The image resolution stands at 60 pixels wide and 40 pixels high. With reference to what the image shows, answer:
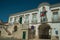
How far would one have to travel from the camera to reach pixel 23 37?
102 ft

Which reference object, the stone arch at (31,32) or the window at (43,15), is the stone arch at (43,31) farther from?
the stone arch at (31,32)

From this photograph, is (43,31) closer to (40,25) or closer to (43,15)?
(40,25)

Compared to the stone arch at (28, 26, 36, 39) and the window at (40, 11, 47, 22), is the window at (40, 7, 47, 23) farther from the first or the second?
the stone arch at (28, 26, 36, 39)

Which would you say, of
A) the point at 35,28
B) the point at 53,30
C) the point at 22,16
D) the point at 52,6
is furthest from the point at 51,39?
the point at 22,16

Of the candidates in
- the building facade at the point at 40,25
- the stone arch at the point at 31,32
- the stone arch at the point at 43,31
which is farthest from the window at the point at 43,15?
the stone arch at the point at 31,32

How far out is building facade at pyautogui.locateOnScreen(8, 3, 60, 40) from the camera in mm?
30709

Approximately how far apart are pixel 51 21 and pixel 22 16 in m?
12.6

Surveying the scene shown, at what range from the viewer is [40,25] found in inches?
1346

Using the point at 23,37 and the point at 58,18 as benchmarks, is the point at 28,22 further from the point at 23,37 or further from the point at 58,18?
the point at 58,18

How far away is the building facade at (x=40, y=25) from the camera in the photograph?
101 ft

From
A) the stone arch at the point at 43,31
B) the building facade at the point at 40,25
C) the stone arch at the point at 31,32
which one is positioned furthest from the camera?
the stone arch at the point at 43,31

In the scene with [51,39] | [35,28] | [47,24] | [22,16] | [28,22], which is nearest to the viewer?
[51,39]

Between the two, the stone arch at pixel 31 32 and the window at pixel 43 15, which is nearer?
the stone arch at pixel 31 32

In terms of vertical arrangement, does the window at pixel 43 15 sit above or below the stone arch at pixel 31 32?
above
